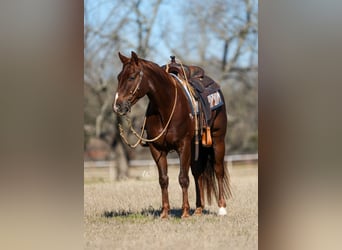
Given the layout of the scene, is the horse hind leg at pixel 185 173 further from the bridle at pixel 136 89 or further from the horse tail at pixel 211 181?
the bridle at pixel 136 89

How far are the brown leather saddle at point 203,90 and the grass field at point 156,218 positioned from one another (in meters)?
0.30

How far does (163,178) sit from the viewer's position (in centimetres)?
326

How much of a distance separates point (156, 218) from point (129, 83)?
748 millimetres

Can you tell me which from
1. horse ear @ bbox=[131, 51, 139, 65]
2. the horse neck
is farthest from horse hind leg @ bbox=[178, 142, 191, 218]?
A: horse ear @ bbox=[131, 51, 139, 65]

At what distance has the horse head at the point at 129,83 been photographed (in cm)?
312

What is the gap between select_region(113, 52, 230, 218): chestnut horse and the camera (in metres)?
3.14

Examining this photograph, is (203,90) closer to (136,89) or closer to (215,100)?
(215,100)

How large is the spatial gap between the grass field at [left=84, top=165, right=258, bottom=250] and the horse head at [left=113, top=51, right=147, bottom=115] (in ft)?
1.39

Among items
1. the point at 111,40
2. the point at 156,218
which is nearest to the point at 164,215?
the point at 156,218
